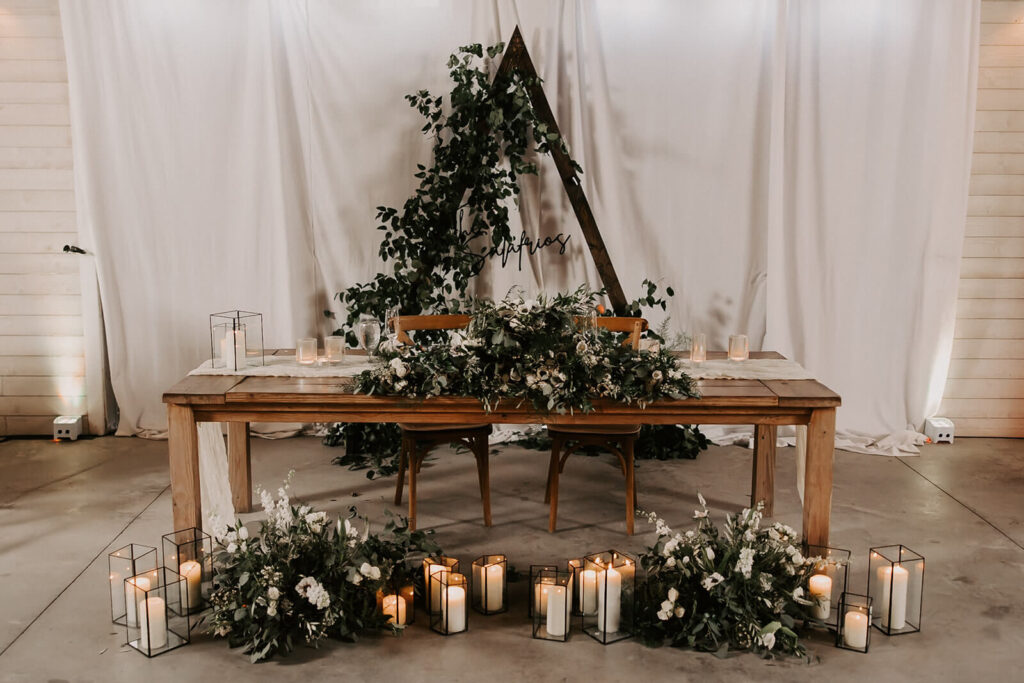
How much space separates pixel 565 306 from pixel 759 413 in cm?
76

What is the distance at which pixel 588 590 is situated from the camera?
2.90m

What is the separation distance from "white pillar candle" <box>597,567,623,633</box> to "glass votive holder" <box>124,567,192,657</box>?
1.28m

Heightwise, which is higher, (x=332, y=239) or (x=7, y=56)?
(x=7, y=56)

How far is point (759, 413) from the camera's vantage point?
10.0ft

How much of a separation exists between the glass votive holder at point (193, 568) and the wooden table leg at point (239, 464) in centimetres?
80

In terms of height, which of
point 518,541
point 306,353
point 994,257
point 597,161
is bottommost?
point 518,541

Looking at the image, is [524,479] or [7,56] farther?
[7,56]

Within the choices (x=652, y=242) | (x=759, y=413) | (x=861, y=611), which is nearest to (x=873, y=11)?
(x=652, y=242)

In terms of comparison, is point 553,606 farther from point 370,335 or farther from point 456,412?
point 370,335

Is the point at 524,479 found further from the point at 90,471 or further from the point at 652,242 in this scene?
the point at 90,471

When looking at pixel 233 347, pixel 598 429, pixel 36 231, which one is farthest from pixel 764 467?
pixel 36 231

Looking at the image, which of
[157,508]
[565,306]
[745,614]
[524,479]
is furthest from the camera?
[524,479]

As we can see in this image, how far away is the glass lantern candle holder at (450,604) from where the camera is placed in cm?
283

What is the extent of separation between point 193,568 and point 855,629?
6.84 ft
